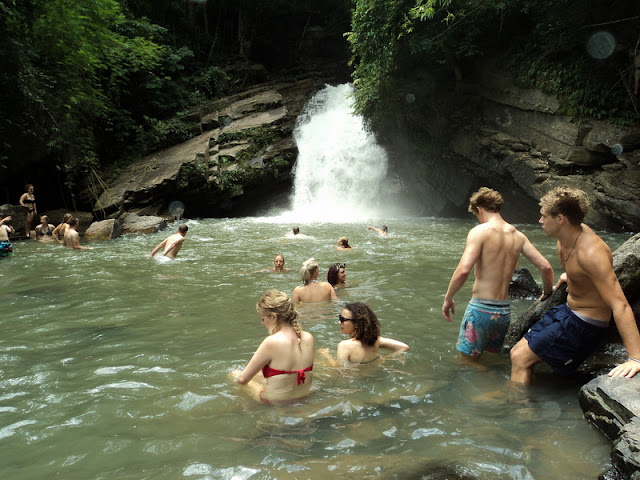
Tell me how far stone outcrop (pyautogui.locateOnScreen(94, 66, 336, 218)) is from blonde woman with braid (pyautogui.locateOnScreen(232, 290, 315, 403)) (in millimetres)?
18168

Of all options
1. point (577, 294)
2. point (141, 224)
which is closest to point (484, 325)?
point (577, 294)

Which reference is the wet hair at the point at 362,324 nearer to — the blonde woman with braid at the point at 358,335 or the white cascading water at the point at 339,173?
the blonde woman with braid at the point at 358,335

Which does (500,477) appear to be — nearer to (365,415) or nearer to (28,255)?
(365,415)

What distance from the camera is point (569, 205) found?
3576 millimetres

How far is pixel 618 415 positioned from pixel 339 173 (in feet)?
71.8

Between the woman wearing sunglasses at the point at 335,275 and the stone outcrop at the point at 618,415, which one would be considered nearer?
the stone outcrop at the point at 618,415

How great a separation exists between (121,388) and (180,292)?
12.4ft

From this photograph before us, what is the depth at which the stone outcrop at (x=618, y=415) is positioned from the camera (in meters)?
2.50

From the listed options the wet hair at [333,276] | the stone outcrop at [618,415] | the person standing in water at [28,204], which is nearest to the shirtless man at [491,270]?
the stone outcrop at [618,415]

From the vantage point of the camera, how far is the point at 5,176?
19.6 meters

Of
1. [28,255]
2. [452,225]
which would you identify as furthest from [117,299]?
[452,225]

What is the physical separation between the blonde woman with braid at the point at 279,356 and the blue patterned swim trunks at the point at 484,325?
5.32 ft

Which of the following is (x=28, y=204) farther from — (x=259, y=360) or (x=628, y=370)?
(x=628, y=370)

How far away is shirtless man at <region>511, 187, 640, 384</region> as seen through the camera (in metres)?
3.37
